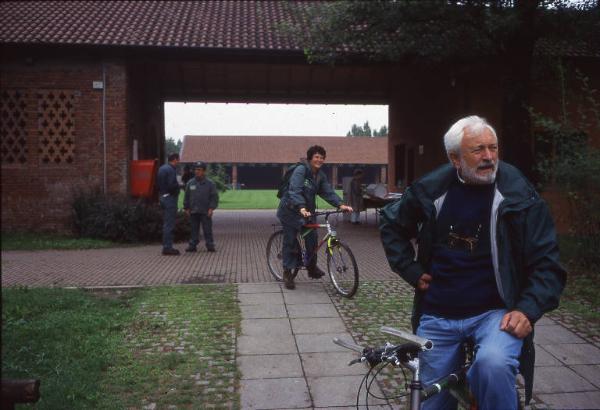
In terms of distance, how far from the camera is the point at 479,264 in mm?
2668

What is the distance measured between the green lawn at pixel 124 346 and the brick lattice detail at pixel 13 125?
8489mm

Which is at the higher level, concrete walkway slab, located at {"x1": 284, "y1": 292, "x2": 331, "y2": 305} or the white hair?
the white hair

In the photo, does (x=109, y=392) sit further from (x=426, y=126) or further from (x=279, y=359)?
(x=426, y=126)

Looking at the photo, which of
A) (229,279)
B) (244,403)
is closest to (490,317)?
(244,403)

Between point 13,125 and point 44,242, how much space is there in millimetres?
3706

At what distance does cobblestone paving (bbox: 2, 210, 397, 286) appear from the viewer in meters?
8.69

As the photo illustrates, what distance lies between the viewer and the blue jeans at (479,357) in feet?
7.77

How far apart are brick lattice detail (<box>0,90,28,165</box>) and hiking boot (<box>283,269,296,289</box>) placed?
32.9 feet

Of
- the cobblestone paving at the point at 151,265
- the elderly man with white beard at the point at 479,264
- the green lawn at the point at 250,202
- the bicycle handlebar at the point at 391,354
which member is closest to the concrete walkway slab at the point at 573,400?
the elderly man with white beard at the point at 479,264

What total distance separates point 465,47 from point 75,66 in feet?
31.4

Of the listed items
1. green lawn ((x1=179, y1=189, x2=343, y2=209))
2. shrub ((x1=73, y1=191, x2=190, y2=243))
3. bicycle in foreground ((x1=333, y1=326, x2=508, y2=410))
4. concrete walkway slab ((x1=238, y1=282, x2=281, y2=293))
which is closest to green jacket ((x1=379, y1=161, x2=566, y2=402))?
bicycle in foreground ((x1=333, y1=326, x2=508, y2=410))

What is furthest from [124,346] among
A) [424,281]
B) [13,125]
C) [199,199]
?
[13,125]

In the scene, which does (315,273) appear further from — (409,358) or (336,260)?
(409,358)

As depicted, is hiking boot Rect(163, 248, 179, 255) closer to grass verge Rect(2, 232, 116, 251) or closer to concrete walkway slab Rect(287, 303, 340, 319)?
grass verge Rect(2, 232, 116, 251)
